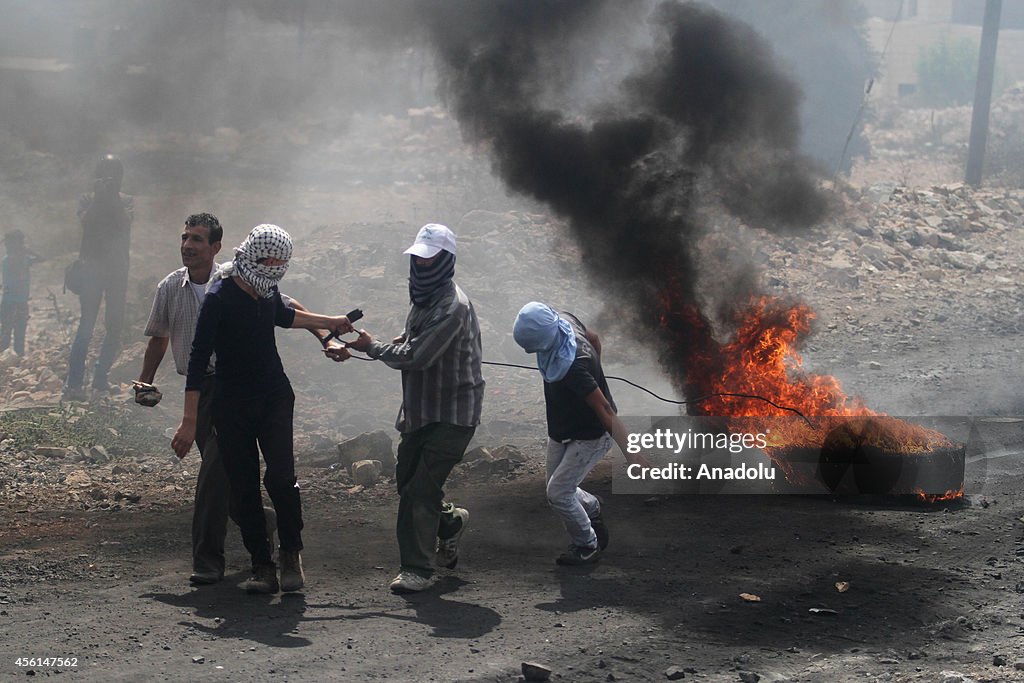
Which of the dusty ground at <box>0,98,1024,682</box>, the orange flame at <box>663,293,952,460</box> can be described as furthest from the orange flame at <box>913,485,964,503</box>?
the orange flame at <box>663,293,952,460</box>

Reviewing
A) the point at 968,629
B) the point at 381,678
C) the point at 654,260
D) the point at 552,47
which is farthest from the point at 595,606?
the point at 552,47

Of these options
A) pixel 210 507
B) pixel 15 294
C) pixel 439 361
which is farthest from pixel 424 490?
pixel 15 294

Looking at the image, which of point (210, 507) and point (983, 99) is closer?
point (210, 507)

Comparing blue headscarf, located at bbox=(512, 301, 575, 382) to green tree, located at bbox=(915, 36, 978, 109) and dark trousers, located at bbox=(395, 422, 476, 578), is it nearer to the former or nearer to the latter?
dark trousers, located at bbox=(395, 422, 476, 578)

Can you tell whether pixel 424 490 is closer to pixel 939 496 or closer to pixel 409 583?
pixel 409 583

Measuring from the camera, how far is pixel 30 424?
9.27 meters

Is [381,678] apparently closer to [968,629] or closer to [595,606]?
[595,606]

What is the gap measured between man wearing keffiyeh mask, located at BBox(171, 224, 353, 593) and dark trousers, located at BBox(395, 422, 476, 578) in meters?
0.54

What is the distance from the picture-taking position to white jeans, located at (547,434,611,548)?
5762 mm

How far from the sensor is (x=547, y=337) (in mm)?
5555

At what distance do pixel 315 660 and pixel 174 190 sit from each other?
16485 mm

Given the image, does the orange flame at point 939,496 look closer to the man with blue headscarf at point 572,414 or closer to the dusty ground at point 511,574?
the dusty ground at point 511,574

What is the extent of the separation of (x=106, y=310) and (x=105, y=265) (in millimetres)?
456

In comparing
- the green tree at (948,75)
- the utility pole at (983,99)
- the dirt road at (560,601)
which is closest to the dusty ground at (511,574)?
the dirt road at (560,601)
